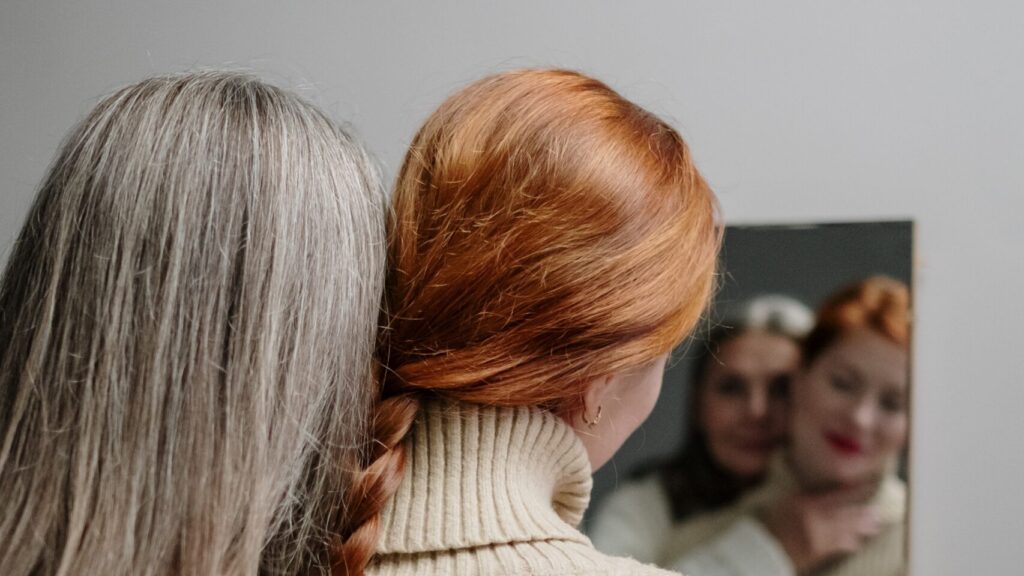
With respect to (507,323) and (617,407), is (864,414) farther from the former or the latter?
(507,323)

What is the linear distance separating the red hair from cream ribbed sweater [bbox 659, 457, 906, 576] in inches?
5.7

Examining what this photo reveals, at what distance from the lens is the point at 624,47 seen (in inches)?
49.6

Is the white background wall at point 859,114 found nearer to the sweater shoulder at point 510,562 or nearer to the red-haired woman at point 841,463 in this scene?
the red-haired woman at point 841,463

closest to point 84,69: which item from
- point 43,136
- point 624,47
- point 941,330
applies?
point 43,136

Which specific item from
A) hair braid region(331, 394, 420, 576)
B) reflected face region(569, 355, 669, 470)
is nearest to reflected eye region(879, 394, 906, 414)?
reflected face region(569, 355, 669, 470)

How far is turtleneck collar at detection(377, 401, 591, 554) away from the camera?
0.63 m

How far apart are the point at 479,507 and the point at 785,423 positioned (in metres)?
0.58

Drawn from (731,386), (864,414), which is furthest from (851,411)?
(731,386)

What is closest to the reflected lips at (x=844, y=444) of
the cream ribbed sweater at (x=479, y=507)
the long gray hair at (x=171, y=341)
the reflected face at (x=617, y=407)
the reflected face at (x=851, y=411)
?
the reflected face at (x=851, y=411)

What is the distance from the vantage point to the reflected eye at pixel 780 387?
1.11 metres

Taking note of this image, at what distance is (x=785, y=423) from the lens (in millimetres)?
1106

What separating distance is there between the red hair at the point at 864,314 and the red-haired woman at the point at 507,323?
18.7 inches

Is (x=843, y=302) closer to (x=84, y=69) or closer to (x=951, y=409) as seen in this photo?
(x=951, y=409)

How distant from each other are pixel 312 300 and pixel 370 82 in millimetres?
854
